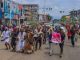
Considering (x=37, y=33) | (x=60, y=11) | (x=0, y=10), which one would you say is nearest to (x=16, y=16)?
(x=60, y=11)

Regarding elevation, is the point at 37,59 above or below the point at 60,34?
below

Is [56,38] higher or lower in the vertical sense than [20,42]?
higher

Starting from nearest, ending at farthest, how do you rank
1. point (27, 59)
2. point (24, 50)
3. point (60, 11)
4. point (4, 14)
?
point (27, 59) < point (24, 50) < point (4, 14) < point (60, 11)

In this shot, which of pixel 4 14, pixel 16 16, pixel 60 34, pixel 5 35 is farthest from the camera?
pixel 16 16

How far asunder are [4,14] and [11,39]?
67.6 meters

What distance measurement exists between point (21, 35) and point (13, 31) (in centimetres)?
86

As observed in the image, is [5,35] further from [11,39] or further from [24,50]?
[24,50]

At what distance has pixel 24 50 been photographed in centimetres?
2300

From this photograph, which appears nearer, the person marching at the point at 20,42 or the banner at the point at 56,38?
the banner at the point at 56,38

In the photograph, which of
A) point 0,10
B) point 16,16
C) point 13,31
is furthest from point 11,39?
point 16,16

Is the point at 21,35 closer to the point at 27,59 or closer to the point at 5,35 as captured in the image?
the point at 5,35

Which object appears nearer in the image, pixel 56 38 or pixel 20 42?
pixel 56 38

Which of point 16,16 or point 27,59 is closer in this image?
point 27,59

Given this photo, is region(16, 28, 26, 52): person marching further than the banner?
Yes
